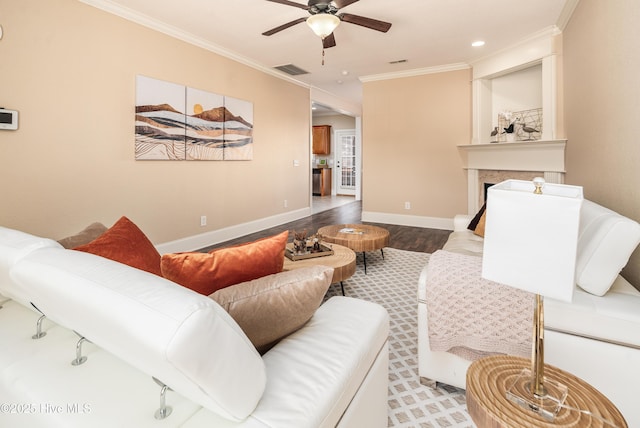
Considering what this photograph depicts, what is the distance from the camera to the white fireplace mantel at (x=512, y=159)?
154 inches

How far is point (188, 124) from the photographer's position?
392 centimetres

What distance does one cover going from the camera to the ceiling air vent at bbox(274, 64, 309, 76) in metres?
5.08

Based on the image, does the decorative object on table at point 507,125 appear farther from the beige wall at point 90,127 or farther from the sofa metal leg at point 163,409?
the sofa metal leg at point 163,409

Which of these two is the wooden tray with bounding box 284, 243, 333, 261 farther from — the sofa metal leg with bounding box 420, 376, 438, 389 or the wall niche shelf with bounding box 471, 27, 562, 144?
the wall niche shelf with bounding box 471, 27, 562, 144

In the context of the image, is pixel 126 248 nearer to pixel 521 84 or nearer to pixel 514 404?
pixel 514 404

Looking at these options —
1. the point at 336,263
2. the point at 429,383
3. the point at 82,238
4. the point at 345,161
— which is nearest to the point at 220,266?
the point at 82,238

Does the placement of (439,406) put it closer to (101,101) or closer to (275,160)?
(101,101)

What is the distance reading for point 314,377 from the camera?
2.73ft

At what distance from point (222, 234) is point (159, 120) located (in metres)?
1.68

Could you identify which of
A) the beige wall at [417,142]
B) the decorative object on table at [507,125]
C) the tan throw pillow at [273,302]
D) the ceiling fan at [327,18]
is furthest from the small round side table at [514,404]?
the beige wall at [417,142]

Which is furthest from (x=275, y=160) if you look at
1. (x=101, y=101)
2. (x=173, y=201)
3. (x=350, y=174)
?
(x=350, y=174)

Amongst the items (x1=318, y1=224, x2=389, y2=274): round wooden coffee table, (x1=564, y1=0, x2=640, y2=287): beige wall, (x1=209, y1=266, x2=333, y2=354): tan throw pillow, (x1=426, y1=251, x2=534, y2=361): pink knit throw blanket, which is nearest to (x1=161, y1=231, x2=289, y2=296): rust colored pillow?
(x1=209, y1=266, x2=333, y2=354): tan throw pillow

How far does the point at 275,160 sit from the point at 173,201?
6.90 ft

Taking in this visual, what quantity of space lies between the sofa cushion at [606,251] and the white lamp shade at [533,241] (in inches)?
29.0
